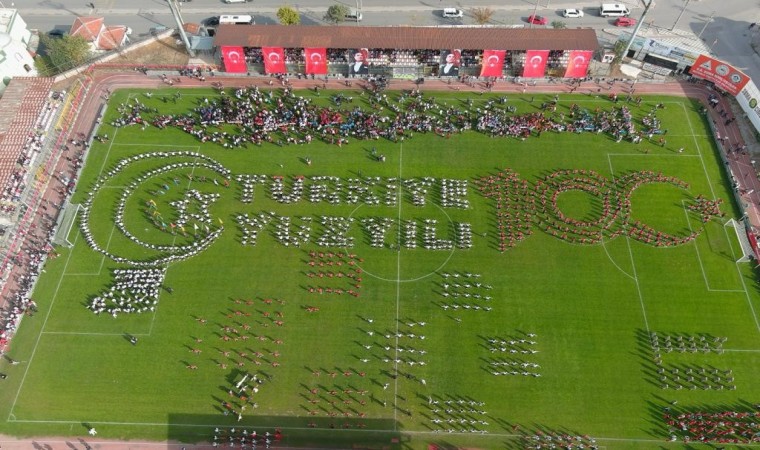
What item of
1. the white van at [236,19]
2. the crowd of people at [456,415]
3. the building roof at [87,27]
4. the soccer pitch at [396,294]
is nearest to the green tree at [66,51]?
the building roof at [87,27]

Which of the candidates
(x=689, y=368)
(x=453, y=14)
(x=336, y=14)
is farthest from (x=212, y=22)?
(x=689, y=368)

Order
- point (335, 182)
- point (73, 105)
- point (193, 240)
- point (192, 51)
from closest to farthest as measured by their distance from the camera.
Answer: point (193, 240) < point (335, 182) < point (73, 105) < point (192, 51)

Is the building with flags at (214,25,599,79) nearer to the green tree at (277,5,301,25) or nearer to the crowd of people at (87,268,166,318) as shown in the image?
the green tree at (277,5,301,25)

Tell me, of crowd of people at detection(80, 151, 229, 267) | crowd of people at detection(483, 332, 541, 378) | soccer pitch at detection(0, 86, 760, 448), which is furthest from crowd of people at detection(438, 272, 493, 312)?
crowd of people at detection(80, 151, 229, 267)

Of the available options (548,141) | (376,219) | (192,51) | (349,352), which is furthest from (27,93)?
(548,141)

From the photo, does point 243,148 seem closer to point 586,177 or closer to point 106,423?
point 106,423
